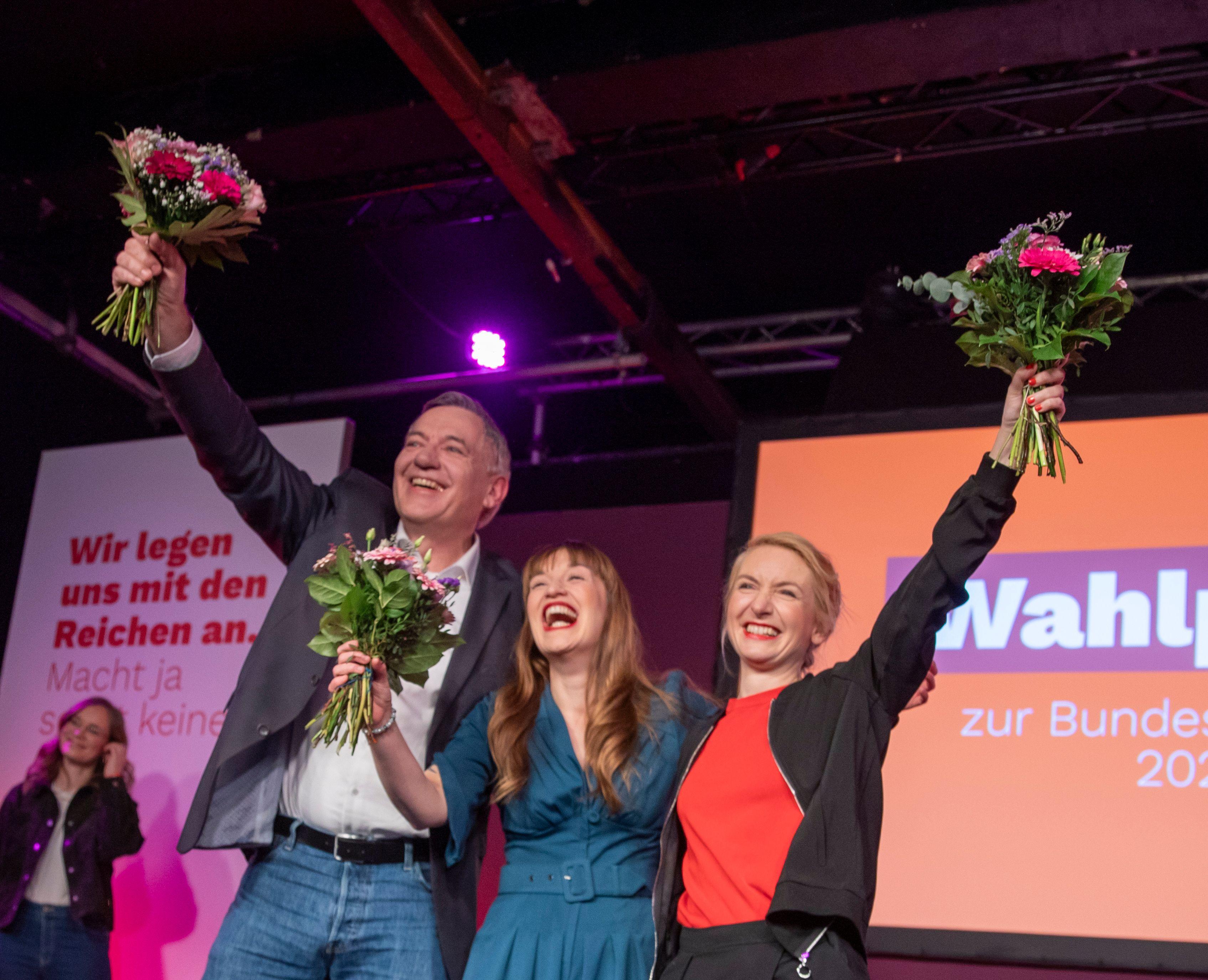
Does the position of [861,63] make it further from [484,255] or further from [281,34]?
[484,255]

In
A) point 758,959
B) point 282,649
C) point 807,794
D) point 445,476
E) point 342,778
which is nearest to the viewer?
point 758,959

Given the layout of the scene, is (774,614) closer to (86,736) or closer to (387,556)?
(387,556)

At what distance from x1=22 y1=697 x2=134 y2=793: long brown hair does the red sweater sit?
11.9ft

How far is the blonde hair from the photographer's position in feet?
8.32

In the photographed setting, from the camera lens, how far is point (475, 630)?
9.61ft

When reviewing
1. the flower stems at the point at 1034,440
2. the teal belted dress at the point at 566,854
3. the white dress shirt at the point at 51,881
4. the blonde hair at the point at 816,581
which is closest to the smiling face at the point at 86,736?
the white dress shirt at the point at 51,881

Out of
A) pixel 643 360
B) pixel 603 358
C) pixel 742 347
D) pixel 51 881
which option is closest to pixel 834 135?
pixel 742 347

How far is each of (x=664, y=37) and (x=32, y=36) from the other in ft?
8.59

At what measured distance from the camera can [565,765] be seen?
2.56 meters

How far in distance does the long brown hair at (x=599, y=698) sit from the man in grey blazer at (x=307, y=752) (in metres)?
0.16

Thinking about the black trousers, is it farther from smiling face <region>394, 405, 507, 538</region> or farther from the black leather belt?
smiling face <region>394, 405, 507, 538</region>

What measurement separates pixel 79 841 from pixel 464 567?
280 cm

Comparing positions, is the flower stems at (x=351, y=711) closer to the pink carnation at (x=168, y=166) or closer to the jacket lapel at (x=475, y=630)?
the jacket lapel at (x=475, y=630)

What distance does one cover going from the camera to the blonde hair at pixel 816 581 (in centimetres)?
254
